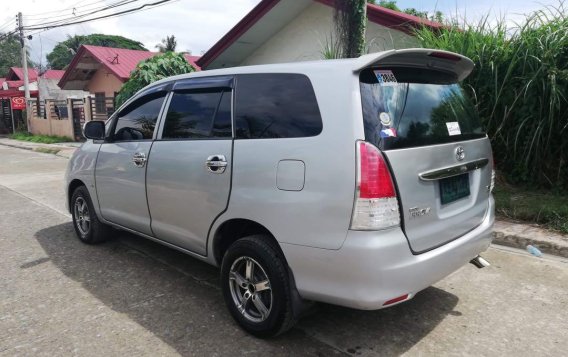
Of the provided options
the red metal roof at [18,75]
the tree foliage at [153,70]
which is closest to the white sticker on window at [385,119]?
the tree foliage at [153,70]

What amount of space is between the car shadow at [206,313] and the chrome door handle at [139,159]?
1.02 m

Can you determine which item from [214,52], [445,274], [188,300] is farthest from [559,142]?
[214,52]

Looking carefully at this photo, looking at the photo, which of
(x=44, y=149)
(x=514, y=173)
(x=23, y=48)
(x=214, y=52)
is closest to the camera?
(x=514, y=173)

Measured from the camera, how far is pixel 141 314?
3.33 meters

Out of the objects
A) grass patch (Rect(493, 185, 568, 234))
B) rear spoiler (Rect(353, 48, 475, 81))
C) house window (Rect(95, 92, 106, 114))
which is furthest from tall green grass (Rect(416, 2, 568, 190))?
house window (Rect(95, 92, 106, 114))

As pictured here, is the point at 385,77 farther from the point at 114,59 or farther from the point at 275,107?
the point at 114,59

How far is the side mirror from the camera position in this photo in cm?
448

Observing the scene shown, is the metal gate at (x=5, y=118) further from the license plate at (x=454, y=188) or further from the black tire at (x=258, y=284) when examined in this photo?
the license plate at (x=454, y=188)

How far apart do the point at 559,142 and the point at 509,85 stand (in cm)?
97

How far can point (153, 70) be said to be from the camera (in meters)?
13.2

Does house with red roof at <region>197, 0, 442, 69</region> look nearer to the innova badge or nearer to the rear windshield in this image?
the rear windshield

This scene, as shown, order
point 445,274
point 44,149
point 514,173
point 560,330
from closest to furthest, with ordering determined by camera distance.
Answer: point 445,274 < point 560,330 < point 514,173 < point 44,149

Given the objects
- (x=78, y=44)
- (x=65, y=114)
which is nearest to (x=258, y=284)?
(x=65, y=114)

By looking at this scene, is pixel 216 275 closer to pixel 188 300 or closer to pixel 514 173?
pixel 188 300
